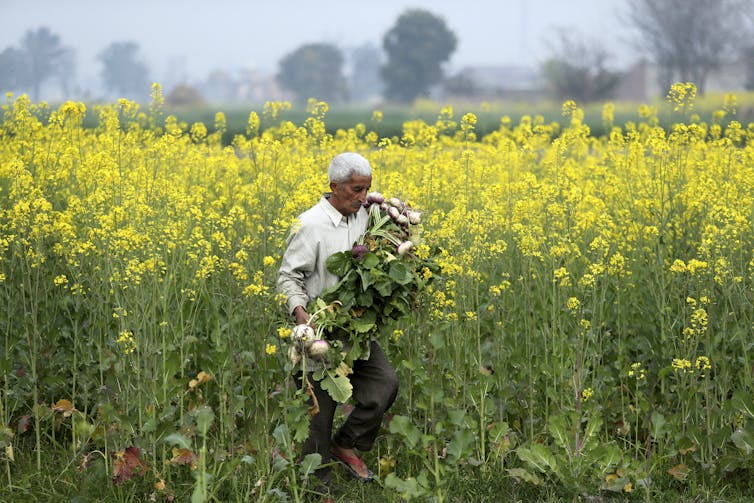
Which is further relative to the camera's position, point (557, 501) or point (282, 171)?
point (282, 171)

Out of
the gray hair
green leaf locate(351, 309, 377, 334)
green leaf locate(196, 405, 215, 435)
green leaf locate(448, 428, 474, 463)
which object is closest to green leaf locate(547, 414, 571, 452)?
green leaf locate(448, 428, 474, 463)

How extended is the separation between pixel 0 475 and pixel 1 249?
114cm

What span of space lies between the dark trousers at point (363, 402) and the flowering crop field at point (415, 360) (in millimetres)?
119

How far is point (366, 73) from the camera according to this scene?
15950 centimetres

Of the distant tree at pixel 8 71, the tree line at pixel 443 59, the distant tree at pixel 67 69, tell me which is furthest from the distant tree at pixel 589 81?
the distant tree at pixel 67 69

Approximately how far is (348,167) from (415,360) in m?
1.34

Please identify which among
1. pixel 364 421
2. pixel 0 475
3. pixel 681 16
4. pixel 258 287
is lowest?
pixel 0 475

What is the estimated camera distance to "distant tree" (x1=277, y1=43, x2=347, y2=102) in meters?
103

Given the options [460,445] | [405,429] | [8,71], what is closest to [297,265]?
[405,429]

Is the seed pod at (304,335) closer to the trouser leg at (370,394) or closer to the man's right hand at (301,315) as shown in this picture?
the man's right hand at (301,315)

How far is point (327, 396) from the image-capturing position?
4.72 meters

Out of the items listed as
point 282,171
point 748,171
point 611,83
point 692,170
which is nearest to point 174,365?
point 282,171

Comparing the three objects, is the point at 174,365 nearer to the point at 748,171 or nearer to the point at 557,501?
the point at 557,501

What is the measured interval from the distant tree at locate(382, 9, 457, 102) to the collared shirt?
264ft
